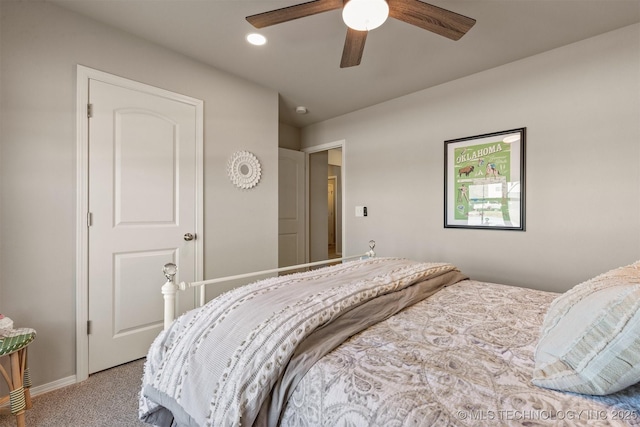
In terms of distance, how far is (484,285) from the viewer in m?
1.83

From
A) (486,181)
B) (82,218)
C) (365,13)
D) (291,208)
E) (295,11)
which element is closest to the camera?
(365,13)

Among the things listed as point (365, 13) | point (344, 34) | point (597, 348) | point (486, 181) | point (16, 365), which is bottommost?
point (16, 365)

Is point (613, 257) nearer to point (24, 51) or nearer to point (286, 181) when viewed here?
point (286, 181)

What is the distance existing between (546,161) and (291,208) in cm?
281

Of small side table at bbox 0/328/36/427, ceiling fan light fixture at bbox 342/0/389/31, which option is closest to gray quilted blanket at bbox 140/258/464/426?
small side table at bbox 0/328/36/427

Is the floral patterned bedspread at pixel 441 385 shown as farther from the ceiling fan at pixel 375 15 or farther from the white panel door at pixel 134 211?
the white panel door at pixel 134 211

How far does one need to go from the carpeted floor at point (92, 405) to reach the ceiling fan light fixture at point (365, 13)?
237cm

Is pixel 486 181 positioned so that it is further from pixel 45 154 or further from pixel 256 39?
pixel 45 154

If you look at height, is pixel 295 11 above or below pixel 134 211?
above

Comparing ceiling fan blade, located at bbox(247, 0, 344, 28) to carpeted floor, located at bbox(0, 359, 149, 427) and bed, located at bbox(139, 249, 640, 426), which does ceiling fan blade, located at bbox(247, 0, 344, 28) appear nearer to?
bed, located at bbox(139, 249, 640, 426)

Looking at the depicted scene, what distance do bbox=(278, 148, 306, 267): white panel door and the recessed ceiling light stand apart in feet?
5.54

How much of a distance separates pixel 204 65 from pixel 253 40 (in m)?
0.64

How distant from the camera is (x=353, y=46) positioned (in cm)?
172

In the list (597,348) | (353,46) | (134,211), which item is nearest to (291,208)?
(134,211)
